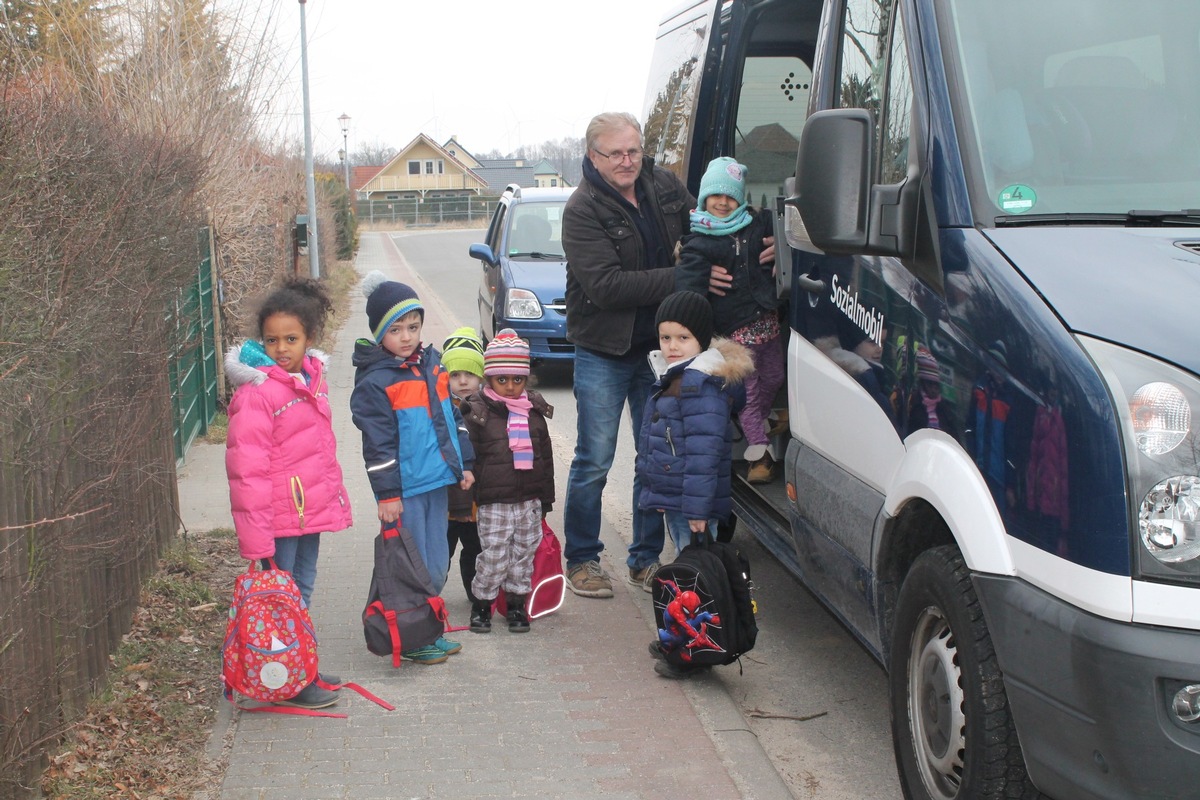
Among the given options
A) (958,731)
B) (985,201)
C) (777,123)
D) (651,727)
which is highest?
(777,123)

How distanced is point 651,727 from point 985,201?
2127mm

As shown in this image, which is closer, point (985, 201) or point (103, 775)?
point (985, 201)

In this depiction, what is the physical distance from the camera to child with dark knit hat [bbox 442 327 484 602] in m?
5.16

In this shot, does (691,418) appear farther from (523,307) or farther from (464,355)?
(523,307)

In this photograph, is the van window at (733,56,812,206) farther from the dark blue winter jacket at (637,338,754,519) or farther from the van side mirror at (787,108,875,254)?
the van side mirror at (787,108,875,254)

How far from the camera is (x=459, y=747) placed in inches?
158

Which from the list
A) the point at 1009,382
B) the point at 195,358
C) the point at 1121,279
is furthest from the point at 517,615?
the point at 195,358

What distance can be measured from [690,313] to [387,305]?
1.19 m

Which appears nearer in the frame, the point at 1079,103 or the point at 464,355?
the point at 1079,103

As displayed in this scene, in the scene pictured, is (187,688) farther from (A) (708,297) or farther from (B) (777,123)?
(B) (777,123)

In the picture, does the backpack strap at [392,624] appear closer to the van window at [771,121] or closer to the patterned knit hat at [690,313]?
the patterned knit hat at [690,313]

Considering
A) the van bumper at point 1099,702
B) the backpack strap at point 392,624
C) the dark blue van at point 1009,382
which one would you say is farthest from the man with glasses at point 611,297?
the van bumper at point 1099,702

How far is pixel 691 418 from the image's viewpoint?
15.5ft

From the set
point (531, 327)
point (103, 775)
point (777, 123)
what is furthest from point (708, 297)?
point (531, 327)
